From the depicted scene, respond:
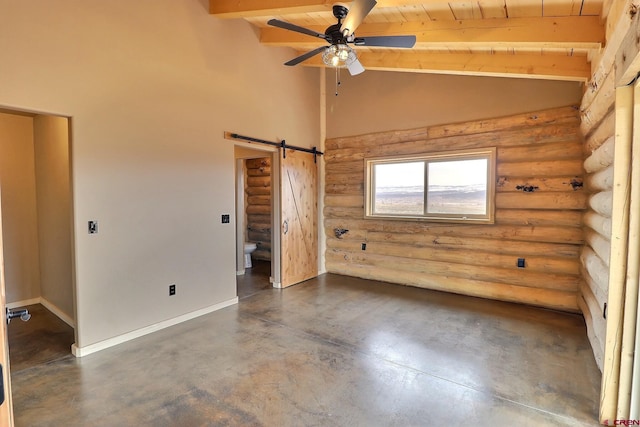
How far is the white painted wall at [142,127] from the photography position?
2.80m

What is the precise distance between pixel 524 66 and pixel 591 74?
0.62m

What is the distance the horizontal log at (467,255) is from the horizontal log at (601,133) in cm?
144

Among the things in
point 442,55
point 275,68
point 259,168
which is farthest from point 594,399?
point 259,168

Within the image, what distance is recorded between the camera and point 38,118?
13.6ft

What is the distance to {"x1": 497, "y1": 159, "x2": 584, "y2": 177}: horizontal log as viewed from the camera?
3955 millimetres

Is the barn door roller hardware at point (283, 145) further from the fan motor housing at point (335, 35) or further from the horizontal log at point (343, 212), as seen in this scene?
the fan motor housing at point (335, 35)

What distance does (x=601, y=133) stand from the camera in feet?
9.61

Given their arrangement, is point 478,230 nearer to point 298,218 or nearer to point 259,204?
point 298,218

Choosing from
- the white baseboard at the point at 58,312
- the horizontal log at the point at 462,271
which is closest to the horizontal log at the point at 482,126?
the horizontal log at the point at 462,271

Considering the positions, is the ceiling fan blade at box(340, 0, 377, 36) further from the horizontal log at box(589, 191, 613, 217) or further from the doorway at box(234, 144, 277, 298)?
the doorway at box(234, 144, 277, 298)

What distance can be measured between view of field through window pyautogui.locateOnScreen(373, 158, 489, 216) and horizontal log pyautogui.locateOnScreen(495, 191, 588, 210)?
29 centimetres

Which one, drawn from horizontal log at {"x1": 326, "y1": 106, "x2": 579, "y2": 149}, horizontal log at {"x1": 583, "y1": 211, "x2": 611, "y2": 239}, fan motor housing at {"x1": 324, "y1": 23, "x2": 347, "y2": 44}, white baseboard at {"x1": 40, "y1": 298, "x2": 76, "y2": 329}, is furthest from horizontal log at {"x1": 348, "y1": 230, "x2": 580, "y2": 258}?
white baseboard at {"x1": 40, "y1": 298, "x2": 76, "y2": 329}

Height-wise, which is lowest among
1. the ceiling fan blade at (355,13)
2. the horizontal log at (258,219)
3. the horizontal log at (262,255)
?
the horizontal log at (262,255)

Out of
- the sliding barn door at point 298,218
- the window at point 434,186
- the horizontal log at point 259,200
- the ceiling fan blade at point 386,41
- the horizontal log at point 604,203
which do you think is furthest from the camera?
the horizontal log at point 259,200
